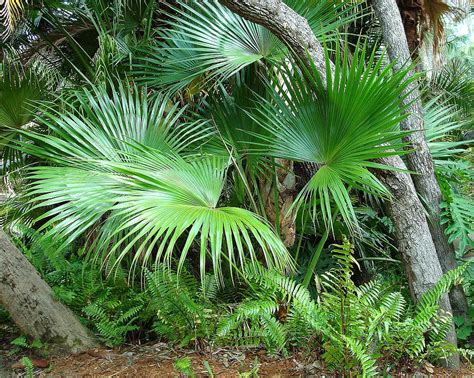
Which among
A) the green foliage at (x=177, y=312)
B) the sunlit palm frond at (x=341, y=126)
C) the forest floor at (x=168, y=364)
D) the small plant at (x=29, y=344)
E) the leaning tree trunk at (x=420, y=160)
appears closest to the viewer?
the sunlit palm frond at (x=341, y=126)

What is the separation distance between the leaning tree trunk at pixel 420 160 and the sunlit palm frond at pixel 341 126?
90 cm

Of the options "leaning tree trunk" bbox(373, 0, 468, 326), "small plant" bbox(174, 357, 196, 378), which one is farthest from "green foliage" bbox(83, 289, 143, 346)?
"leaning tree trunk" bbox(373, 0, 468, 326)

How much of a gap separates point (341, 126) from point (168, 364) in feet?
5.71

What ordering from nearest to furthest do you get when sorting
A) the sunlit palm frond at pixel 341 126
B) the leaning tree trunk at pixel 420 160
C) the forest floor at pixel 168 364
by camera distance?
1. the sunlit palm frond at pixel 341 126
2. the forest floor at pixel 168 364
3. the leaning tree trunk at pixel 420 160

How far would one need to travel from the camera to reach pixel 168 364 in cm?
290

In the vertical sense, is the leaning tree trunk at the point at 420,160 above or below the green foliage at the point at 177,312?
above

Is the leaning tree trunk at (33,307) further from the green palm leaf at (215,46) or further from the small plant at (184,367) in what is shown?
the green palm leaf at (215,46)

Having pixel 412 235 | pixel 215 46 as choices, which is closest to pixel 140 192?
pixel 215 46

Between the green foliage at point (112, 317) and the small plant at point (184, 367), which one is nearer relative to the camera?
the small plant at point (184, 367)

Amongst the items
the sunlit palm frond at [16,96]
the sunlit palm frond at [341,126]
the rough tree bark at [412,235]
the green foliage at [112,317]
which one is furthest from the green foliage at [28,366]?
the rough tree bark at [412,235]

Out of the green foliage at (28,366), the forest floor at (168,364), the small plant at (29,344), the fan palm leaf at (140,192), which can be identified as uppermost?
the fan palm leaf at (140,192)

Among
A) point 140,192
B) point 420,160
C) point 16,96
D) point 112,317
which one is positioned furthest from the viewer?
point 16,96

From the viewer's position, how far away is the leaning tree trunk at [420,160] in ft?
11.4

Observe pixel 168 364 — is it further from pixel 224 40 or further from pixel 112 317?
pixel 224 40
